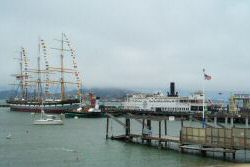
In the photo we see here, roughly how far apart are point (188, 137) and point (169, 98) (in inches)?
4511

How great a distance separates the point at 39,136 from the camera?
67938mm

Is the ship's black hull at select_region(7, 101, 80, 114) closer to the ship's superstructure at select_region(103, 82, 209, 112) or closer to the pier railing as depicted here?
the ship's superstructure at select_region(103, 82, 209, 112)

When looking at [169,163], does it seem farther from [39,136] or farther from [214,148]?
[39,136]

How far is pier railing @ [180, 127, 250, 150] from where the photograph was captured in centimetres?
4119

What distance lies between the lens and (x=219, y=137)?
4331 centimetres

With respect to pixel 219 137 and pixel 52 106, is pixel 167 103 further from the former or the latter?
pixel 219 137

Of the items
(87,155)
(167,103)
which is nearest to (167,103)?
(167,103)

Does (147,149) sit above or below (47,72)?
below

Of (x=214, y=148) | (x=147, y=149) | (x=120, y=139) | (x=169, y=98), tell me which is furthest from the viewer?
(x=169, y=98)

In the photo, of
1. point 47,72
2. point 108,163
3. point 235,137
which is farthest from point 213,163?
point 47,72

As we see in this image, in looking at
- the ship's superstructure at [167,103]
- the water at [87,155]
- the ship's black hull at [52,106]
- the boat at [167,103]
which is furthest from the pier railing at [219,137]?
the ship's superstructure at [167,103]

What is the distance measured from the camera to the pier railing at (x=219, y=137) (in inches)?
1622

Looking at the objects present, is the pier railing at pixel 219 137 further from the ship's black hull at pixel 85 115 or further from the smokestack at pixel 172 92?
the smokestack at pixel 172 92

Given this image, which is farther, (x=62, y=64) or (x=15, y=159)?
(x=62, y=64)
